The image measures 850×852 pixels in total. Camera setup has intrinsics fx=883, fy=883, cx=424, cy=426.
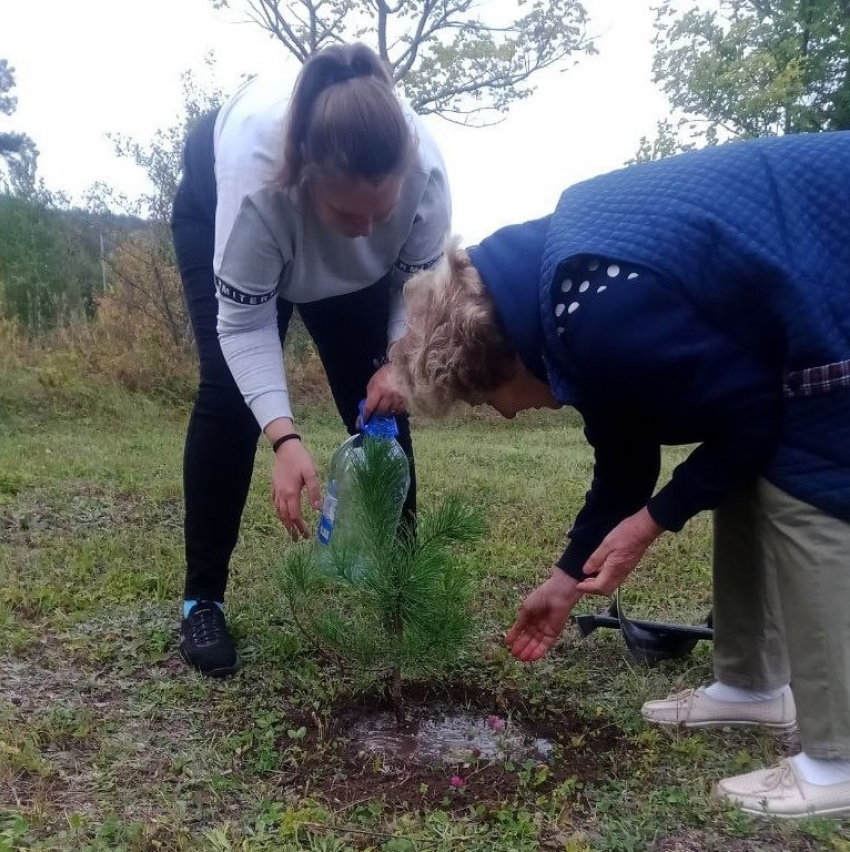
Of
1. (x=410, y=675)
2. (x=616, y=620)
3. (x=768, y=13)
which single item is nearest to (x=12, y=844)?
(x=410, y=675)

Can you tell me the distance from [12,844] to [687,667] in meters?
1.64

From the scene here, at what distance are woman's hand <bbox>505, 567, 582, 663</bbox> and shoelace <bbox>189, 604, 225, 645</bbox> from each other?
0.77m

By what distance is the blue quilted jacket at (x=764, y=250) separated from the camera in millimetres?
1416

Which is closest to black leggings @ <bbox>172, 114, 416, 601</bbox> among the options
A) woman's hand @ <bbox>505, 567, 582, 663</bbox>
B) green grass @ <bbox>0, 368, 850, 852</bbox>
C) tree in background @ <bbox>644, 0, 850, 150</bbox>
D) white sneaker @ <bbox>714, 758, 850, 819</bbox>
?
green grass @ <bbox>0, 368, 850, 852</bbox>

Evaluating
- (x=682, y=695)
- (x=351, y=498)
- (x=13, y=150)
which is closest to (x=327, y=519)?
(x=351, y=498)

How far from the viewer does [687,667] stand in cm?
236

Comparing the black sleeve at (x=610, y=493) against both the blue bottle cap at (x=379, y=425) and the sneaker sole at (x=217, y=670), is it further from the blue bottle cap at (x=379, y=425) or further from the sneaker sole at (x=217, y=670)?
the sneaker sole at (x=217, y=670)

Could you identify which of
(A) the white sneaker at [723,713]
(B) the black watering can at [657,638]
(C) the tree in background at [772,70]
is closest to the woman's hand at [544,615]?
(A) the white sneaker at [723,713]

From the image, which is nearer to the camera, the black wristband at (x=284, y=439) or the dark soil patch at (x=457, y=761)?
the dark soil patch at (x=457, y=761)

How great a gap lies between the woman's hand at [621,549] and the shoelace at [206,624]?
104 centimetres

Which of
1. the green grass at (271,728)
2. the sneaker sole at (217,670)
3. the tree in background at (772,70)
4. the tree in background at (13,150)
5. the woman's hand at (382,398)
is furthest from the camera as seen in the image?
the tree in background at (772,70)

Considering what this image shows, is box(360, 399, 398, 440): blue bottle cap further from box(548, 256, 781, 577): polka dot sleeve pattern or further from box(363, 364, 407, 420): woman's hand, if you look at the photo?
box(548, 256, 781, 577): polka dot sleeve pattern

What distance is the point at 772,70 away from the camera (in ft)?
51.1

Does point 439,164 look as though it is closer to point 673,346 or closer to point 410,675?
point 673,346
